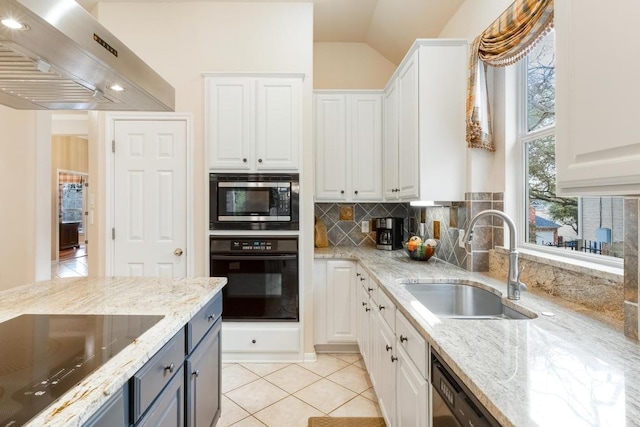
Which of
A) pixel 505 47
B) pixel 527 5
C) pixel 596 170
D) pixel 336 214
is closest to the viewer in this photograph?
pixel 596 170

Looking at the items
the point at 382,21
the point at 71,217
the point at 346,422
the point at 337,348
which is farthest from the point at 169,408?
the point at 71,217

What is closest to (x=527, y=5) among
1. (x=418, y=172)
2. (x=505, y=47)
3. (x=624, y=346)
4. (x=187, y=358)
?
(x=505, y=47)

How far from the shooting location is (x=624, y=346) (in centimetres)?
103

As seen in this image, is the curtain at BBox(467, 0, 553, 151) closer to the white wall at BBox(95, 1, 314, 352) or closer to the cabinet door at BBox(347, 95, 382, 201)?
the cabinet door at BBox(347, 95, 382, 201)

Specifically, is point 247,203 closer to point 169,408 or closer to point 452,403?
point 169,408

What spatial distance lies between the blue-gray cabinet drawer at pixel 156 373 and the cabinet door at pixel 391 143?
2084 mm

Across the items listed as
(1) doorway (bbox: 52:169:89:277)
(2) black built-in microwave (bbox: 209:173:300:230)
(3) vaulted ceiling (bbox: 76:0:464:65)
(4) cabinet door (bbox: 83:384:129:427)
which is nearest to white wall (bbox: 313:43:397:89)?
(3) vaulted ceiling (bbox: 76:0:464:65)

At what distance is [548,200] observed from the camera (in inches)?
74.0

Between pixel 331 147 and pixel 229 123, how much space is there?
99cm

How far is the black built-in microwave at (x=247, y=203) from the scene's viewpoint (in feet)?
9.24

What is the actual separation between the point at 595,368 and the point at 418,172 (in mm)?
1622

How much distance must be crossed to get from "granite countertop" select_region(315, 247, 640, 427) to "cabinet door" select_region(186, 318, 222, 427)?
3.05 ft

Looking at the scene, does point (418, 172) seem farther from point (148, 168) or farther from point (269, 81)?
point (148, 168)

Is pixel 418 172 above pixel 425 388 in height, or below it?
above
